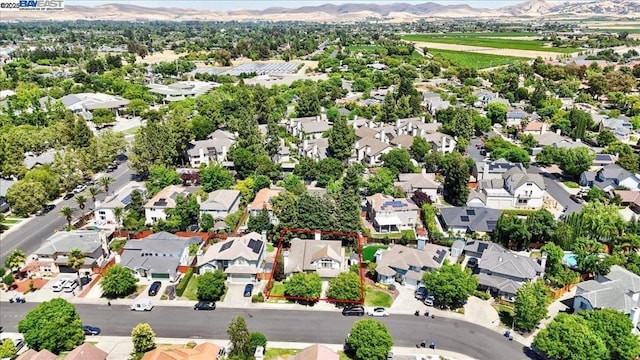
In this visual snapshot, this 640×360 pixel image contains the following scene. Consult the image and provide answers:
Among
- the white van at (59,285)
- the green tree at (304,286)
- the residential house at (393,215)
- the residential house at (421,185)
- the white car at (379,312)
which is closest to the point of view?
the white car at (379,312)

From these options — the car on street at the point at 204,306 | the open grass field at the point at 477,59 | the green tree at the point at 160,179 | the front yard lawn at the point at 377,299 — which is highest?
the open grass field at the point at 477,59

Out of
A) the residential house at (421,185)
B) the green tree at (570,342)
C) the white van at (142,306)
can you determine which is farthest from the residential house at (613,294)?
the white van at (142,306)

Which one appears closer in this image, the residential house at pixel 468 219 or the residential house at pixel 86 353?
the residential house at pixel 86 353

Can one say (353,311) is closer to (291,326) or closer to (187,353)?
(291,326)

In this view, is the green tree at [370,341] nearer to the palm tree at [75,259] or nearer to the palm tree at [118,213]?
the palm tree at [75,259]

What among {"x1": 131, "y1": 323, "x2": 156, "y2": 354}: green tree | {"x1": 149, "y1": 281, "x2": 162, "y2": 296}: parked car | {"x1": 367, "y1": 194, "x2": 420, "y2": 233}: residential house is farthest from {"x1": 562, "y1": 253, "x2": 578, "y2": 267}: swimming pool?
{"x1": 149, "y1": 281, "x2": 162, "y2": 296}: parked car

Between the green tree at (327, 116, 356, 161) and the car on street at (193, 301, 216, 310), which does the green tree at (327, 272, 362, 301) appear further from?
the green tree at (327, 116, 356, 161)

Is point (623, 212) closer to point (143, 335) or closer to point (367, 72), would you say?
point (143, 335)
